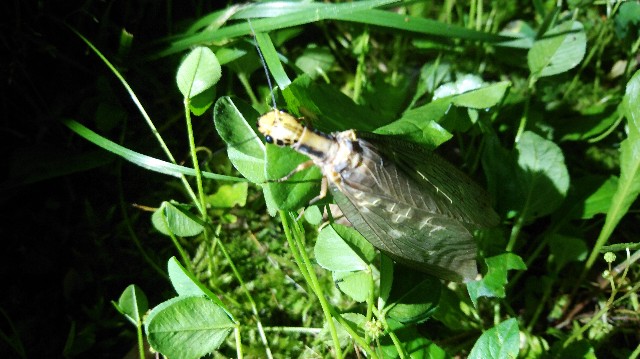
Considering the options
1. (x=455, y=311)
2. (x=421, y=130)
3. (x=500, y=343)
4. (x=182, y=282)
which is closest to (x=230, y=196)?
(x=182, y=282)

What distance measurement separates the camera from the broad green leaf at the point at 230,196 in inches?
79.4

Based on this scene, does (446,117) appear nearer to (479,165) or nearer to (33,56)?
(479,165)

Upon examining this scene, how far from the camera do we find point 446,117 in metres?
1.83

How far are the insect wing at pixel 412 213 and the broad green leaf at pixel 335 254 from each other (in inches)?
2.8

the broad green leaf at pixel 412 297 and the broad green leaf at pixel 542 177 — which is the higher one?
the broad green leaf at pixel 542 177

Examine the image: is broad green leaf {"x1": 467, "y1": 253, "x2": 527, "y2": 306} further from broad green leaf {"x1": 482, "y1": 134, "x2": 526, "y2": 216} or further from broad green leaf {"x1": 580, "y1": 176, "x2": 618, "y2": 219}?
broad green leaf {"x1": 580, "y1": 176, "x2": 618, "y2": 219}

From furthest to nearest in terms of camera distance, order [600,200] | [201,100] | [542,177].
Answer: [600,200] < [542,177] < [201,100]

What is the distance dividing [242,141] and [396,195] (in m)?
0.55

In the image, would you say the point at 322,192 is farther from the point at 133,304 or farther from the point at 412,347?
the point at 133,304

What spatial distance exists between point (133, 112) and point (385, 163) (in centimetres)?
109

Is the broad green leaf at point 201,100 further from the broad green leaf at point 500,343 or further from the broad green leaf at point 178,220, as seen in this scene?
the broad green leaf at point 500,343

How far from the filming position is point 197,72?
161 centimetres

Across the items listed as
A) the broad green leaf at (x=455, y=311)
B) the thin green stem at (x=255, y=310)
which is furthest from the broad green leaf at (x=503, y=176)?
the thin green stem at (x=255, y=310)

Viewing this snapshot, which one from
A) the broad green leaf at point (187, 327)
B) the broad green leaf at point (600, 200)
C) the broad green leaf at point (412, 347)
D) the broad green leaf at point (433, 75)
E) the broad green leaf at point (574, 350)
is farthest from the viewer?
the broad green leaf at point (433, 75)
